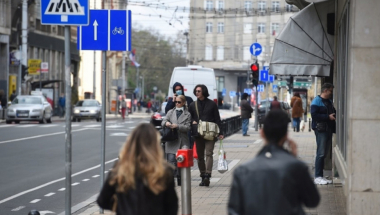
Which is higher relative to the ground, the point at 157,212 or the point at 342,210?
the point at 157,212

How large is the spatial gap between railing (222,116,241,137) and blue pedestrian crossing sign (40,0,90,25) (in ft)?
76.9

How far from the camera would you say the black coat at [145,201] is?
16.6 ft

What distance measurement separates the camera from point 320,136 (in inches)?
561

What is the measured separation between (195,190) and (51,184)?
122 inches

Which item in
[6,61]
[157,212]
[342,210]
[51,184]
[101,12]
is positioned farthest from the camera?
[6,61]

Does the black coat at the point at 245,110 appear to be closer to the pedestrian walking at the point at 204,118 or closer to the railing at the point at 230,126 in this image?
the railing at the point at 230,126

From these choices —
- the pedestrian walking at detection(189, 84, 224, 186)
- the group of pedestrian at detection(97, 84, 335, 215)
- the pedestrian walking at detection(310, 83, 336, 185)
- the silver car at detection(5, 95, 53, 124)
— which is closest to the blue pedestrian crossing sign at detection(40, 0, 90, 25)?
the group of pedestrian at detection(97, 84, 335, 215)

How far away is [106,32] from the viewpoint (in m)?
10.5

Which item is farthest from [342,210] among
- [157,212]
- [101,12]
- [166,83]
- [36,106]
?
[166,83]

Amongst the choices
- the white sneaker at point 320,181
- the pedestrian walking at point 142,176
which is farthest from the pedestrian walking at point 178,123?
the pedestrian walking at point 142,176

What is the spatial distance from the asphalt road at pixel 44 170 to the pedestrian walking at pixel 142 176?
23.2ft

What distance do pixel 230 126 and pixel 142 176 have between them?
3071 cm

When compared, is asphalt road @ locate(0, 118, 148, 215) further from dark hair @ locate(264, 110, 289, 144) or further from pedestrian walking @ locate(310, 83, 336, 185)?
dark hair @ locate(264, 110, 289, 144)

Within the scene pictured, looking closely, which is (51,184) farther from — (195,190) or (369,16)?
(369,16)
